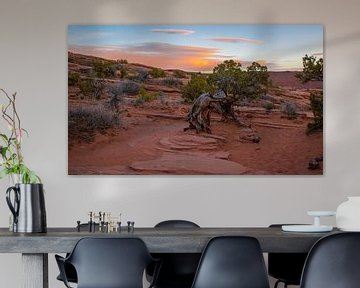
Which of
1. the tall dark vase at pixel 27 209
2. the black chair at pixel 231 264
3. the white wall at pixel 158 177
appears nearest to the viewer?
the black chair at pixel 231 264

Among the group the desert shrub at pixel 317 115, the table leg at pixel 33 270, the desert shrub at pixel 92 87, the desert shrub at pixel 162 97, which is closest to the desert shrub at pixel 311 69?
the desert shrub at pixel 317 115

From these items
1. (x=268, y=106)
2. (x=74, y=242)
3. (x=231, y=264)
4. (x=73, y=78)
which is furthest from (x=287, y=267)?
(x=73, y=78)

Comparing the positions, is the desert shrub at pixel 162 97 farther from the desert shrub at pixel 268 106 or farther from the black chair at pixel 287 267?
the black chair at pixel 287 267

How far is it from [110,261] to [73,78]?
8.47 ft

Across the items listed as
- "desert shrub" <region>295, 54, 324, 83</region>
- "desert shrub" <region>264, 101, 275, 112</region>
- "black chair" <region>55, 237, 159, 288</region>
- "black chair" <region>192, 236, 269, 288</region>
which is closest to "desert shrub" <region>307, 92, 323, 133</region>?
"desert shrub" <region>295, 54, 324, 83</region>

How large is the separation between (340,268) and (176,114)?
264 cm

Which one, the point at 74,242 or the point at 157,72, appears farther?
the point at 157,72

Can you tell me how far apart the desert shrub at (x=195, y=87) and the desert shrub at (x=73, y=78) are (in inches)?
32.6

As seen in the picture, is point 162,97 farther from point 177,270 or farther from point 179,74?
point 177,270

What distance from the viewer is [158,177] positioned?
6.15 m

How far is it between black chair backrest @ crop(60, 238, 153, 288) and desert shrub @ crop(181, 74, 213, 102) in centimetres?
251

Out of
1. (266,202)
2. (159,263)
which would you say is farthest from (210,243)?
(266,202)

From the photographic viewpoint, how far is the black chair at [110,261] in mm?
3855

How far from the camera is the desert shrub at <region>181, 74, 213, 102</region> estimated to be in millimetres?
6211
